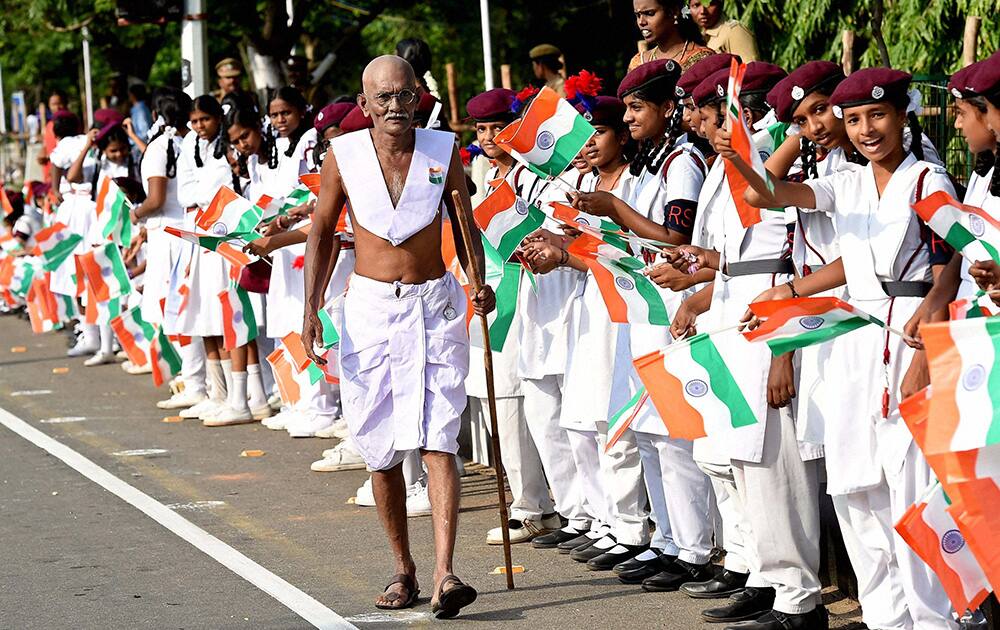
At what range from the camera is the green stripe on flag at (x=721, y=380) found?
6176 mm

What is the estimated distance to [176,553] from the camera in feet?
26.1

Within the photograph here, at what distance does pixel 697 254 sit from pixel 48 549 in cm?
355

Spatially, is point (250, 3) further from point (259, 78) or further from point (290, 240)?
point (290, 240)

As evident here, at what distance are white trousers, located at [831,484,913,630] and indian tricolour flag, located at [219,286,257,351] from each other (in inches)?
260

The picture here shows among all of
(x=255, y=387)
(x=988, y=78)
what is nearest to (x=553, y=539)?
(x=988, y=78)

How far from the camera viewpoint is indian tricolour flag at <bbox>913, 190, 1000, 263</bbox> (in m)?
5.19

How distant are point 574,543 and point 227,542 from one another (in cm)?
169

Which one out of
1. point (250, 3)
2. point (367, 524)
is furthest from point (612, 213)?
point (250, 3)

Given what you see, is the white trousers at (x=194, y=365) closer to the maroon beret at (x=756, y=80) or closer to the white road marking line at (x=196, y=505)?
the white road marking line at (x=196, y=505)

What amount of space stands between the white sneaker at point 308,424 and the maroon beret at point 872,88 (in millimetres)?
6136

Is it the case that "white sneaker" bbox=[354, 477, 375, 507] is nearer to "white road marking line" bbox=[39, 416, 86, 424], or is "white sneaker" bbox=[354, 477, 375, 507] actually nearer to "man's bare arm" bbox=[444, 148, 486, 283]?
"man's bare arm" bbox=[444, 148, 486, 283]

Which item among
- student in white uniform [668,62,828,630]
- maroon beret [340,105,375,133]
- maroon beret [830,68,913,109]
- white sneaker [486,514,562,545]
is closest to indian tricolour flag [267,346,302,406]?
maroon beret [340,105,375,133]

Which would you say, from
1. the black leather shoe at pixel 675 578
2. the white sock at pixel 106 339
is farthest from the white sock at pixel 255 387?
the black leather shoe at pixel 675 578

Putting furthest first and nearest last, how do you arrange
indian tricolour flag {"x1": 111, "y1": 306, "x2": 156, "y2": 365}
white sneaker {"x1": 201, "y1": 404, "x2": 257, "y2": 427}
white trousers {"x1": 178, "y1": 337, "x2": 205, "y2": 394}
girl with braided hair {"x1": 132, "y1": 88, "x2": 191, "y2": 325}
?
indian tricolour flag {"x1": 111, "y1": 306, "x2": 156, "y2": 365} → white trousers {"x1": 178, "y1": 337, "x2": 205, "y2": 394} → girl with braided hair {"x1": 132, "y1": 88, "x2": 191, "y2": 325} → white sneaker {"x1": 201, "y1": 404, "x2": 257, "y2": 427}
